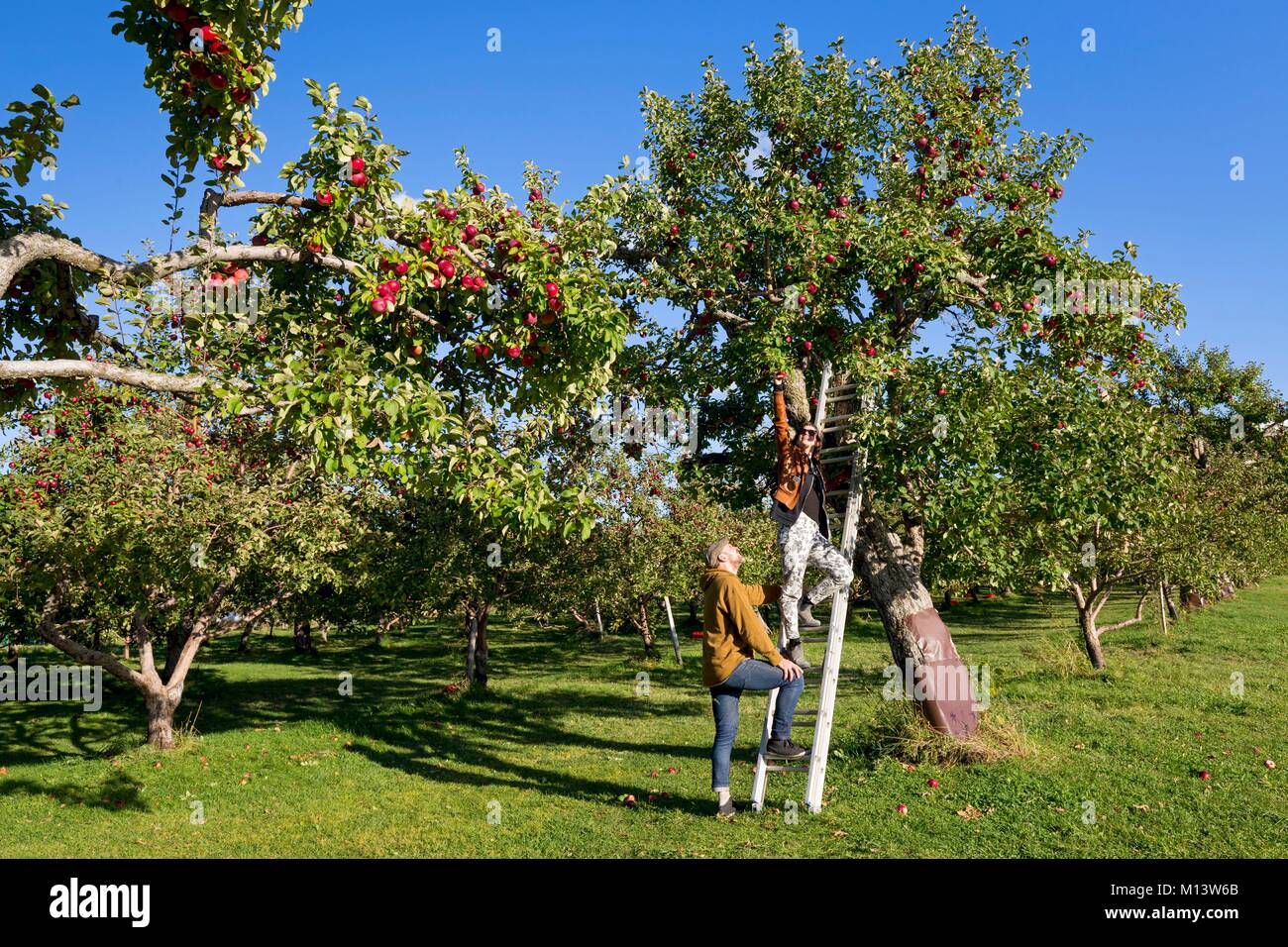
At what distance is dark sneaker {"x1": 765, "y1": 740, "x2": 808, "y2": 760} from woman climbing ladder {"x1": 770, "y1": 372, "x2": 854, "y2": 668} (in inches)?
36.9

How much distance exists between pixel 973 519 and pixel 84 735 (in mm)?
20487

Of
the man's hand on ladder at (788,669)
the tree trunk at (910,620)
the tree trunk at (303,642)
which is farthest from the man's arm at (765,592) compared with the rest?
the tree trunk at (303,642)

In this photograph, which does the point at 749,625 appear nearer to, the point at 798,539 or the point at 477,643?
the point at 798,539

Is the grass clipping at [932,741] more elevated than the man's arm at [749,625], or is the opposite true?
the man's arm at [749,625]

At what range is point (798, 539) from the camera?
998 centimetres

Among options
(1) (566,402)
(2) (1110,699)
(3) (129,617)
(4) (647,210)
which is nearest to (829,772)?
(1) (566,402)

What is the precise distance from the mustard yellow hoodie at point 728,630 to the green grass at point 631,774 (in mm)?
1837

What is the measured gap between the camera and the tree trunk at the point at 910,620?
1221cm

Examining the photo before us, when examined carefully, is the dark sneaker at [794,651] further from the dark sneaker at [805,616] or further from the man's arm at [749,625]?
the man's arm at [749,625]

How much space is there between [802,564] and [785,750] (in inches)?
84.3

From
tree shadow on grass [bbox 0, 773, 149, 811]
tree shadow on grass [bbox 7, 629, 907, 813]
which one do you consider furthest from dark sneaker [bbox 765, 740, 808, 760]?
tree shadow on grass [bbox 0, 773, 149, 811]

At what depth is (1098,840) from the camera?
8703 millimetres

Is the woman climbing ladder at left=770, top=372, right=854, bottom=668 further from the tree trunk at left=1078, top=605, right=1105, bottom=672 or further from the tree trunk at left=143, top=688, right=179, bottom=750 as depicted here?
the tree trunk at left=1078, top=605, right=1105, bottom=672

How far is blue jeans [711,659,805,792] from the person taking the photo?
875 cm
